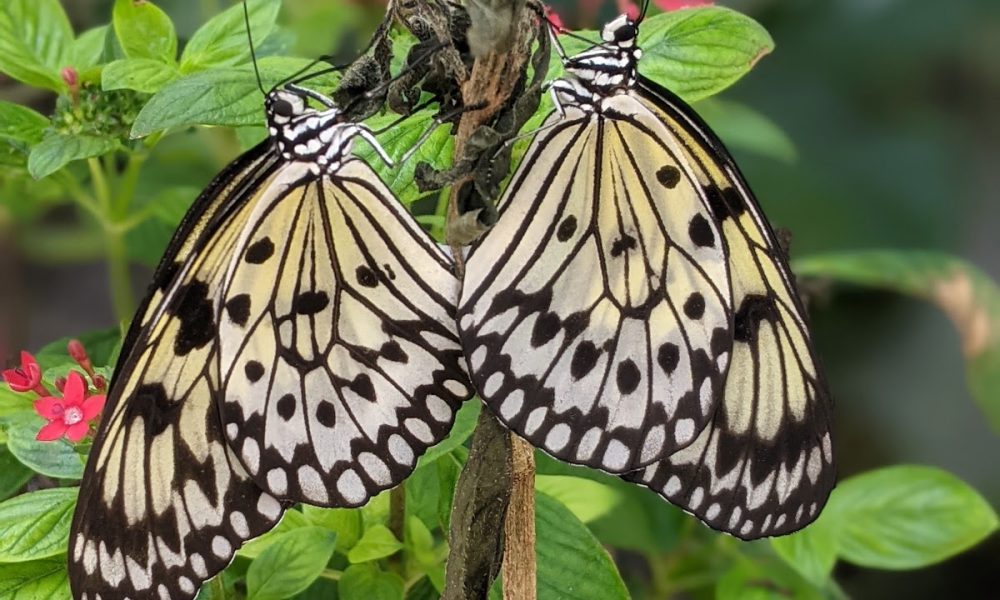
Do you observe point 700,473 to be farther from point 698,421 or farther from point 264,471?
point 264,471

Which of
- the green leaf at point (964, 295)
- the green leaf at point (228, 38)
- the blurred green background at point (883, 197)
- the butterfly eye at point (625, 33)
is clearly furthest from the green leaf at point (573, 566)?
the blurred green background at point (883, 197)

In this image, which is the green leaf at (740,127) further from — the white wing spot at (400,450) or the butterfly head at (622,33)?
the white wing spot at (400,450)

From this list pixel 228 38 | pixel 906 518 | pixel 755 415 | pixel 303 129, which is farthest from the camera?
pixel 906 518

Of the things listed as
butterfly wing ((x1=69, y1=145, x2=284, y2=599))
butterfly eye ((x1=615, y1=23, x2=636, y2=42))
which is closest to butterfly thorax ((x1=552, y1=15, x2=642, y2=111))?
butterfly eye ((x1=615, y1=23, x2=636, y2=42))

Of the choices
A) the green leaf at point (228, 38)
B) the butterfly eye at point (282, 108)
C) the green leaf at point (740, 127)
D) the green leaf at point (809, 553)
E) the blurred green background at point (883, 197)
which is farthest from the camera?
the blurred green background at point (883, 197)

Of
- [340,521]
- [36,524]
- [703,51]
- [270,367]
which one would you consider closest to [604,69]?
[703,51]

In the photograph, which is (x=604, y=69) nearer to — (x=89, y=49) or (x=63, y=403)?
(x=63, y=403)
